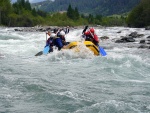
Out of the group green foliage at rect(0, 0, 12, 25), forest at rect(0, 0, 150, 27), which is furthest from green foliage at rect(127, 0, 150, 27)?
green foliage at rect(0, 0, 12, 25)

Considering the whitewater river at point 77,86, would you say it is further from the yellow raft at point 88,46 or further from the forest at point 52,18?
the forest at point 52,18

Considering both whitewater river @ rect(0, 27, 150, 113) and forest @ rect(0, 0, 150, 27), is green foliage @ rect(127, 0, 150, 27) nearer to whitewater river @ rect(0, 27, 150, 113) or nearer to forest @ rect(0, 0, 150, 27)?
forest @ rect(0, 0, 150, 27)

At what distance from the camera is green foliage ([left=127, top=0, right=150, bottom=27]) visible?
65750mm

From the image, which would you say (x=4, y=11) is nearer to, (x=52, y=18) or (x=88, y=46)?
(x=52, y=18)

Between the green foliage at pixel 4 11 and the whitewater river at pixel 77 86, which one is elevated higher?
the green foliage at pixel 4 11

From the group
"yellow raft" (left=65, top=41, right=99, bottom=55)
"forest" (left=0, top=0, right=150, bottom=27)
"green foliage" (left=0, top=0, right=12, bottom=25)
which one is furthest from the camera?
"green foliage" (left=0, top=0, right=12, bottom=25)

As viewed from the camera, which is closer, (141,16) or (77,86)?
(77,86)

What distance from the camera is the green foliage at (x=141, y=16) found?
2589 inches

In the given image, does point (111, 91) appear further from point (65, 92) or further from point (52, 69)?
point (52, 69)

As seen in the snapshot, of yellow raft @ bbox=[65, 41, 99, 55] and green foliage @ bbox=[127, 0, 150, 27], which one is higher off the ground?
green foliage @ bbox=[127, 0, 150, 27]

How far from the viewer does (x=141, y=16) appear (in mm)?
67062

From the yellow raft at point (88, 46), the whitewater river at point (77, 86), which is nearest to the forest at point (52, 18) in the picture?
the yellow raft at point (88, 46)

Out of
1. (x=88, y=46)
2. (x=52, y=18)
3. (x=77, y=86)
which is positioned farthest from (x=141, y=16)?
(x=77, y=86)

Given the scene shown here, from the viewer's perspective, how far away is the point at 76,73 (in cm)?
1178
